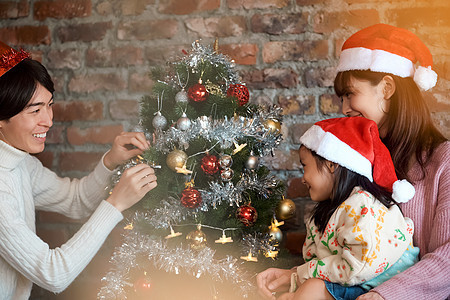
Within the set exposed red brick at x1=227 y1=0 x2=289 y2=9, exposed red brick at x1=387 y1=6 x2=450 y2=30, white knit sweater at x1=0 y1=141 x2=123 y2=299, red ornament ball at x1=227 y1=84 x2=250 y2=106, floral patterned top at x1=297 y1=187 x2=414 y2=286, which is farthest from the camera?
exposed red brick at x1=227 y1=0 x2=289 y2=9

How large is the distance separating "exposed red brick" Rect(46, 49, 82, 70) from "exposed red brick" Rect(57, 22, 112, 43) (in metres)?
0.05

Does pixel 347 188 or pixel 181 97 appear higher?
pixel 181 97

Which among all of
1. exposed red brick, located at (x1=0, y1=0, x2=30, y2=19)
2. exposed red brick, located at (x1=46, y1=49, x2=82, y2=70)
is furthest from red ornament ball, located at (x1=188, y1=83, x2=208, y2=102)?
exposed red brick, located at (x1=0, y1=0, x2=30, y2=19)

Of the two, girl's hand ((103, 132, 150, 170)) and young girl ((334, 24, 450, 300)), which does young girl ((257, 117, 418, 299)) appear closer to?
young girl ((334, 24, 450, 300))

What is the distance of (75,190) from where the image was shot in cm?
172

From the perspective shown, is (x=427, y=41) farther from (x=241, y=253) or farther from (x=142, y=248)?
(x=142, y=248)

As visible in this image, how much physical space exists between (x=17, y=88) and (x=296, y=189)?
1.08m

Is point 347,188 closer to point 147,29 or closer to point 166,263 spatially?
point 166,263

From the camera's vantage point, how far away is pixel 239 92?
1415mm

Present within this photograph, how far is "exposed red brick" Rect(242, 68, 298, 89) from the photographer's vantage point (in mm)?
1833

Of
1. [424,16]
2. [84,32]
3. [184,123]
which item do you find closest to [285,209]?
[184,123]

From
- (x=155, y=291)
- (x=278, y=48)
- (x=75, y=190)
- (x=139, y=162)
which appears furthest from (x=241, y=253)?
(x=278, y=48)

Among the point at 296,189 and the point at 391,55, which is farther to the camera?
the point at 296,189

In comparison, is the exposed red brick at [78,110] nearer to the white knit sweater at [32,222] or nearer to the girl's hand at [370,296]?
the white knit sweater at [32,222]
